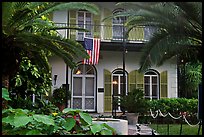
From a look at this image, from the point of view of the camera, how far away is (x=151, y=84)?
63.9ft

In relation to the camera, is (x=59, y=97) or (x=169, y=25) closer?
(x=169, y=25)

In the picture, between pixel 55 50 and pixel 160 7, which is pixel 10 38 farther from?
pixel 160 7

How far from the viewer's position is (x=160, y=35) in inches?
354

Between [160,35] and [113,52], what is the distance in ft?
33.2

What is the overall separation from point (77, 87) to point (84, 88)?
1.46 feet

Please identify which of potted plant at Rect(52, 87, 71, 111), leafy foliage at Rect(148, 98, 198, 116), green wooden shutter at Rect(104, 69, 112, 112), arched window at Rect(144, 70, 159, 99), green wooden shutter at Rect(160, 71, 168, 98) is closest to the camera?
leafy foliage at Rect(148, 98, 198, 116)

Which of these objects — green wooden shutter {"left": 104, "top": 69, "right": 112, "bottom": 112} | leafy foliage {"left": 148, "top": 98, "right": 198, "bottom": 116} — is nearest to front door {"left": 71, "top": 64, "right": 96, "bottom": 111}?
green wooden shutter {"left": 104, "top": 69, "right": 112, "bottom": 112}

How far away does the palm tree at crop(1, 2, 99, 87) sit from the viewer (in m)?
7.38

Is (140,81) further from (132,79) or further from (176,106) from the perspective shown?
(176,106)

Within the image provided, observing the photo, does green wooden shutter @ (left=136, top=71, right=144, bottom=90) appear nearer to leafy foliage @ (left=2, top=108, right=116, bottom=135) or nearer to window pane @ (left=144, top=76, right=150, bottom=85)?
window pane @ (left=144, top=76, right=150, bottom=85)

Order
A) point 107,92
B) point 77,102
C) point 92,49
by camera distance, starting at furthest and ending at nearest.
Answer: point 77,102
point 107,92
point 92,49

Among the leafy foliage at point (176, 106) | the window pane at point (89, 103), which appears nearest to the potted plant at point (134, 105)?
the leafy foliage at point (176, 106)

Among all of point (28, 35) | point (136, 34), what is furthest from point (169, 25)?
point (136, 34)

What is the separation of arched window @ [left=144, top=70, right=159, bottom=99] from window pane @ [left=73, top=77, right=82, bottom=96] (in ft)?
13.3
